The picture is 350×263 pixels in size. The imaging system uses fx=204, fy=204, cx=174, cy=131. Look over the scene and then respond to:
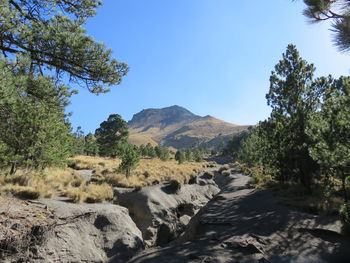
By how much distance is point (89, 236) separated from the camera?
22.5 ft

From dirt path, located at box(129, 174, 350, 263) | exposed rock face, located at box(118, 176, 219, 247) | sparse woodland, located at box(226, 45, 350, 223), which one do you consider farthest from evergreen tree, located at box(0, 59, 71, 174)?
sparse woodland, located at box(226, 45, 350, 223)

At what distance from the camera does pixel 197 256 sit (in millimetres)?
5668

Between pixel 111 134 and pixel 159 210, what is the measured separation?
31.6m

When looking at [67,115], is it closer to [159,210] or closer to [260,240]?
[159,210]

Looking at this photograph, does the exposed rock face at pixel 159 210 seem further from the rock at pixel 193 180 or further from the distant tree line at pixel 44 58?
the distant tree line at pixel 44 58

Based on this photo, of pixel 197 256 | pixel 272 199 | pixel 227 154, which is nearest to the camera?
pixel 197 256

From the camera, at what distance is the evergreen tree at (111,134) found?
41.3 meters

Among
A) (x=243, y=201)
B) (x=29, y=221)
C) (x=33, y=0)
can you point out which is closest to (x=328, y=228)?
(x=243, y=201)

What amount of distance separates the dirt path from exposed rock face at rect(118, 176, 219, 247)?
2923 millimetres

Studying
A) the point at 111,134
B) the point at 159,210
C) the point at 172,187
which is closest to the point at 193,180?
the point at 172,187

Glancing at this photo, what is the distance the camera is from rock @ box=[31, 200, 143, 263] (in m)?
5.66

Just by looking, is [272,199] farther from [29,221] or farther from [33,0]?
[33,0]

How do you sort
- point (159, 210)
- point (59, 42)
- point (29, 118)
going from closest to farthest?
point (59, 42) → point (29, 118) → point (159, 210)

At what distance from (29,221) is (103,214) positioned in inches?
103
